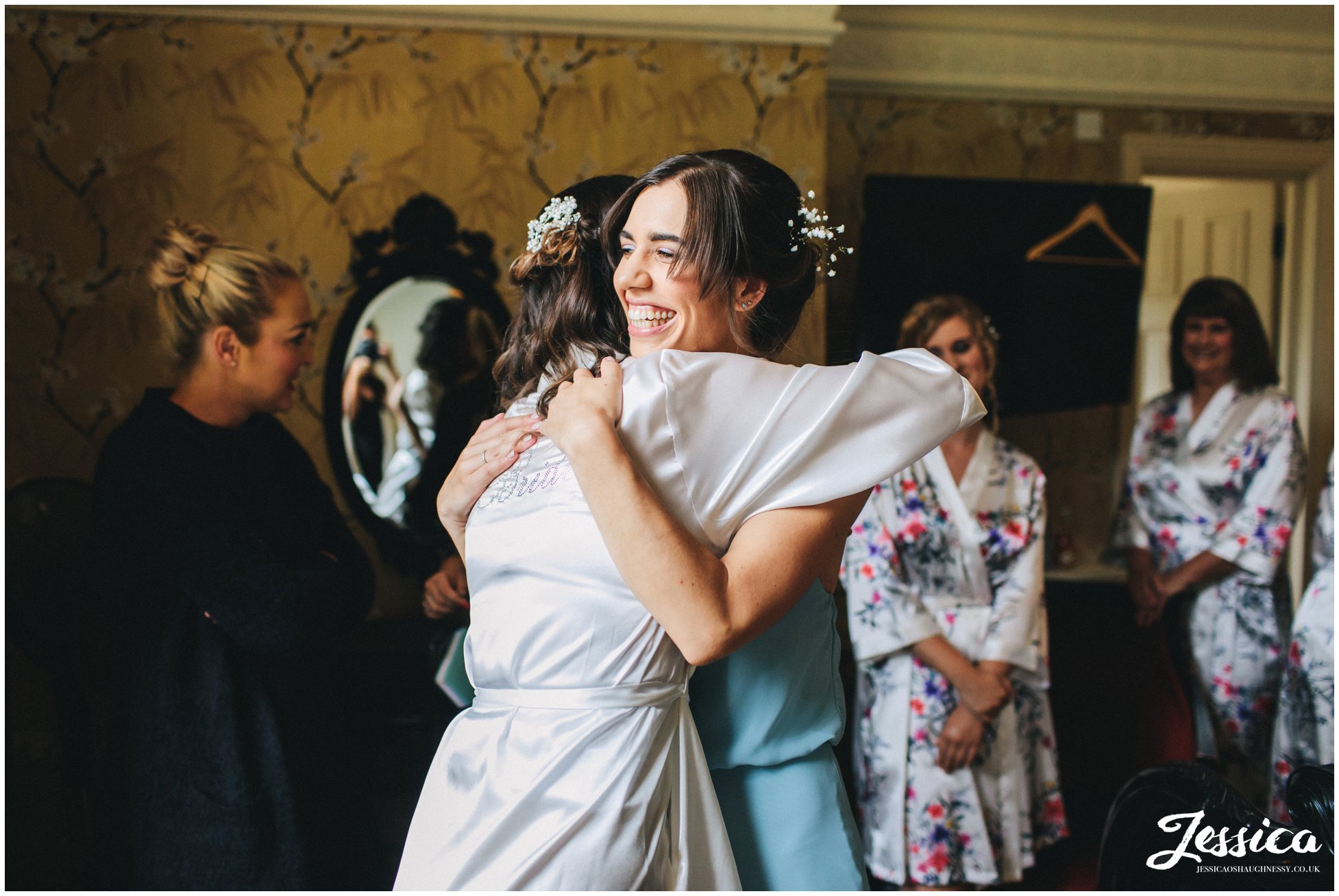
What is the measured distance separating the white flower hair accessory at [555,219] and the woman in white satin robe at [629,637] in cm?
25

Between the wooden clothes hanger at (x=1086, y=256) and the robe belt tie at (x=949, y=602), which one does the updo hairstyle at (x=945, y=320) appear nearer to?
the robe belt tie at (x=949, y=602)

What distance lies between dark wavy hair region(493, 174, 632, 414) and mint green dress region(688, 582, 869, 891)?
37 centimetres

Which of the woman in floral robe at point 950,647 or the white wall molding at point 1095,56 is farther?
the white wall molding at point 1095,56

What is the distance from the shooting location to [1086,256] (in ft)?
11.2

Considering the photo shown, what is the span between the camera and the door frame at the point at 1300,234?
3.81m

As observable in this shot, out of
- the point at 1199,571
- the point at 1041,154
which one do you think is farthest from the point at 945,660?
the point at 1041,154

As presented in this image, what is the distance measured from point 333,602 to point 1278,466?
8.78ft

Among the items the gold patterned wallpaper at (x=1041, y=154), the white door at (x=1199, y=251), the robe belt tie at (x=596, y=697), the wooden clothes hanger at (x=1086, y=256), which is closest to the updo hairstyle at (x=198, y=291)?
the robe belt tie at (x=596, y=697)

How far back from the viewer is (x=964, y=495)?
238cm

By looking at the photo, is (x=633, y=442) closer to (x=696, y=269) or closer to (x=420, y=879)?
(x=696, y=269)

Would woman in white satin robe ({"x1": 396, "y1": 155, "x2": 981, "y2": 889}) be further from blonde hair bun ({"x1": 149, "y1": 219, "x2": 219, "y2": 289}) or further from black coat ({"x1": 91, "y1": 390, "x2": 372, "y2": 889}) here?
blonde hair bun ({"x1": 149, "y1": 219, "x2": 219, "y2": 289})

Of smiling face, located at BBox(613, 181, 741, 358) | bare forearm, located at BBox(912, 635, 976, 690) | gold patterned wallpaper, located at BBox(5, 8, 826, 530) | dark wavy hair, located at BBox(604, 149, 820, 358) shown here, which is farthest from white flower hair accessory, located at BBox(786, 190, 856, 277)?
gold patterned wallpaper, located at BBox(5, 8, 826, 530)

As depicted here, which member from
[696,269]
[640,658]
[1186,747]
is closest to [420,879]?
[640,658]

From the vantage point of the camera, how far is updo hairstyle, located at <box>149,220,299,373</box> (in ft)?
5.51
